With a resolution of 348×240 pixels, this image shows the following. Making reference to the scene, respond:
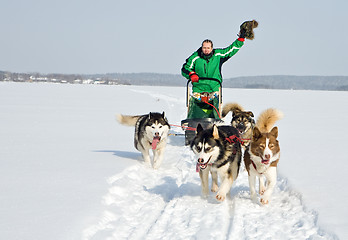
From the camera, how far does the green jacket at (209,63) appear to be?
675 centimetres

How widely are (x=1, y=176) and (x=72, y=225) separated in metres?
2.20

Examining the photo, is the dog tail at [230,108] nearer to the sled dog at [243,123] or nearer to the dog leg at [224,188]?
the sled dog at [243,123]

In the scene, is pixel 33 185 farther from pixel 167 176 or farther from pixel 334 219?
pixel 334 219

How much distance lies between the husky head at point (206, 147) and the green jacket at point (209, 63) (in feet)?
9.81

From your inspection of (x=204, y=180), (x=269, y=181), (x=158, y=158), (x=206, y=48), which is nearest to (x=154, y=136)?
(x=158, y=158)

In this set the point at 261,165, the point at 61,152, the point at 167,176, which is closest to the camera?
the point at 261,165

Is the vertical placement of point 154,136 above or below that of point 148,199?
above

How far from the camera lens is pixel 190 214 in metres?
3.69

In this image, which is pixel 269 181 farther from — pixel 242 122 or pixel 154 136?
pixel 242 122

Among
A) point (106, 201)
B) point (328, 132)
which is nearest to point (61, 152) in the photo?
point (106, 201)

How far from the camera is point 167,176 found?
5262mm

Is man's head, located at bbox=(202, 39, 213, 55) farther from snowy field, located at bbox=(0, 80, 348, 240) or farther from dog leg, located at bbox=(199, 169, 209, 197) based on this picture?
dog leg, located at bbox=(199, 169, 209, 197)

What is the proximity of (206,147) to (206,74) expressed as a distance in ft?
10.7

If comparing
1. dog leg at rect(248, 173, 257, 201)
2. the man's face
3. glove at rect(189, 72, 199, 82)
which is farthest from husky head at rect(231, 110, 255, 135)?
dog leg at rect(248, 173, 257, 201)
